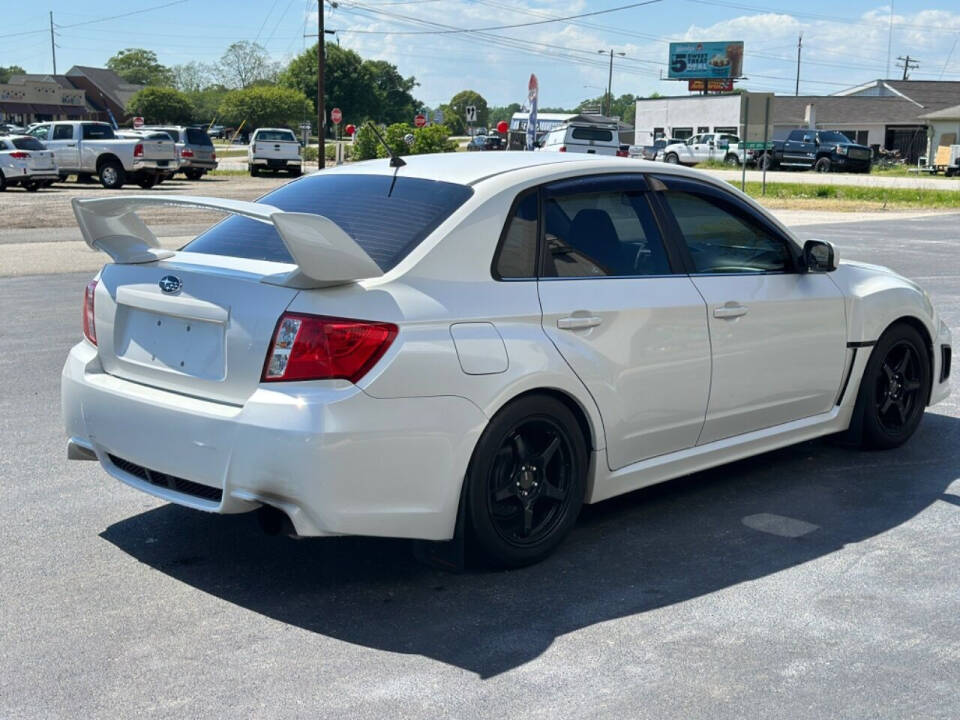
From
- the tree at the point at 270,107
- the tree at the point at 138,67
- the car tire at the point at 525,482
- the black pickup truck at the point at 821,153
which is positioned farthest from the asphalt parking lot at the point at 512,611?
the tree at the point at 138,67

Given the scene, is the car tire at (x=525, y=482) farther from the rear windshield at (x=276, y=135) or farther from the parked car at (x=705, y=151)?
the parked car at (x=705, y=151)

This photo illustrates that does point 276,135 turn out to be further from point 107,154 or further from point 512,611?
point 512,611

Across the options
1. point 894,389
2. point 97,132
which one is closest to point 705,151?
point 97,132

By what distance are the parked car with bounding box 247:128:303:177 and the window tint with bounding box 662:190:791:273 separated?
3985 centimetres

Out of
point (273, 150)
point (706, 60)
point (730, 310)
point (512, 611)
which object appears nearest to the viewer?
point (512, 611)

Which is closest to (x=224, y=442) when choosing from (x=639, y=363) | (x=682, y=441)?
(x=639, y=363)

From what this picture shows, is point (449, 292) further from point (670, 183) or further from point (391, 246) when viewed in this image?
point (670, 183)

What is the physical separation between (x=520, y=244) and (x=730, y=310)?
121cm

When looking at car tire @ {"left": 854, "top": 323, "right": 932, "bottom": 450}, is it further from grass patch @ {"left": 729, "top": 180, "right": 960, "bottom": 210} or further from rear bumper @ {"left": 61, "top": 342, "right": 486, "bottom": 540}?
grass patch @ {"left": 729, "top": 180, "right": 960, "bottom": 210}

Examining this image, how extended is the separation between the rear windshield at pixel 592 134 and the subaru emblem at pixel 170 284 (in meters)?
32.4

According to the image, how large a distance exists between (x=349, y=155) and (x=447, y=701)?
56494 mm

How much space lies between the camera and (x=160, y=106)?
324ft

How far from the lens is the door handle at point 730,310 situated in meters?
5.29

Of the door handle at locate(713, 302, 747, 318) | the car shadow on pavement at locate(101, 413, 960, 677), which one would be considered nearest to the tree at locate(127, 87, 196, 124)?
the car shadow on pavement at locate(101, 413, 960, 677)
